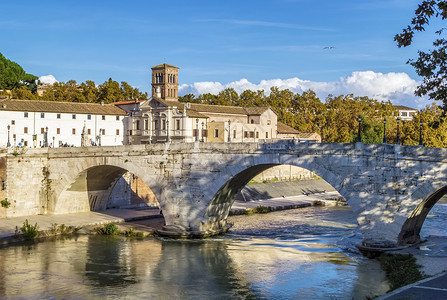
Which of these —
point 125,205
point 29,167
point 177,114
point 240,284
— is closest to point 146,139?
point 177,114

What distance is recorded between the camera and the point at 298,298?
17.7 metres

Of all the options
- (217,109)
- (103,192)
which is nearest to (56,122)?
(217,109)

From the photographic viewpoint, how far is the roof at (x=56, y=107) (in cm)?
4956

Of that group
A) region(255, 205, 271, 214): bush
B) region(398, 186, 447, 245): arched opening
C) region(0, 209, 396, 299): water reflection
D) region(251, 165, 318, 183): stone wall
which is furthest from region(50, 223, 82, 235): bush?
region(251, 165, 318, 183): stone wall

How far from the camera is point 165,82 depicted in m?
Answer: 63.1

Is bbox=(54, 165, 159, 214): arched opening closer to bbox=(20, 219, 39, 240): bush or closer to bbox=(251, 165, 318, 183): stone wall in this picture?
bbox=(20, 219, 39, 240): bush

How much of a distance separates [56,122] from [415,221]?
38.2 m

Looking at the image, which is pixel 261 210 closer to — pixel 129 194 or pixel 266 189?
pixel 266 189

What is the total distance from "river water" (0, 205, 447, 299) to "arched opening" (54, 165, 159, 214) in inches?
222

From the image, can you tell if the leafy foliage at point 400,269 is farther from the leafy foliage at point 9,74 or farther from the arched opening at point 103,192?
the leafy foliage at point 9,74

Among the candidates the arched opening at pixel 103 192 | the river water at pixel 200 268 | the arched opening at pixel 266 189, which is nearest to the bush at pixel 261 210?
the arched opening at pixel 266 189

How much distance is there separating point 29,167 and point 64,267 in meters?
11.4

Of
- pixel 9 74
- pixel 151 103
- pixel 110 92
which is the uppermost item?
pixel 9 74

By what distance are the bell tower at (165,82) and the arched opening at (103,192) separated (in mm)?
25616
